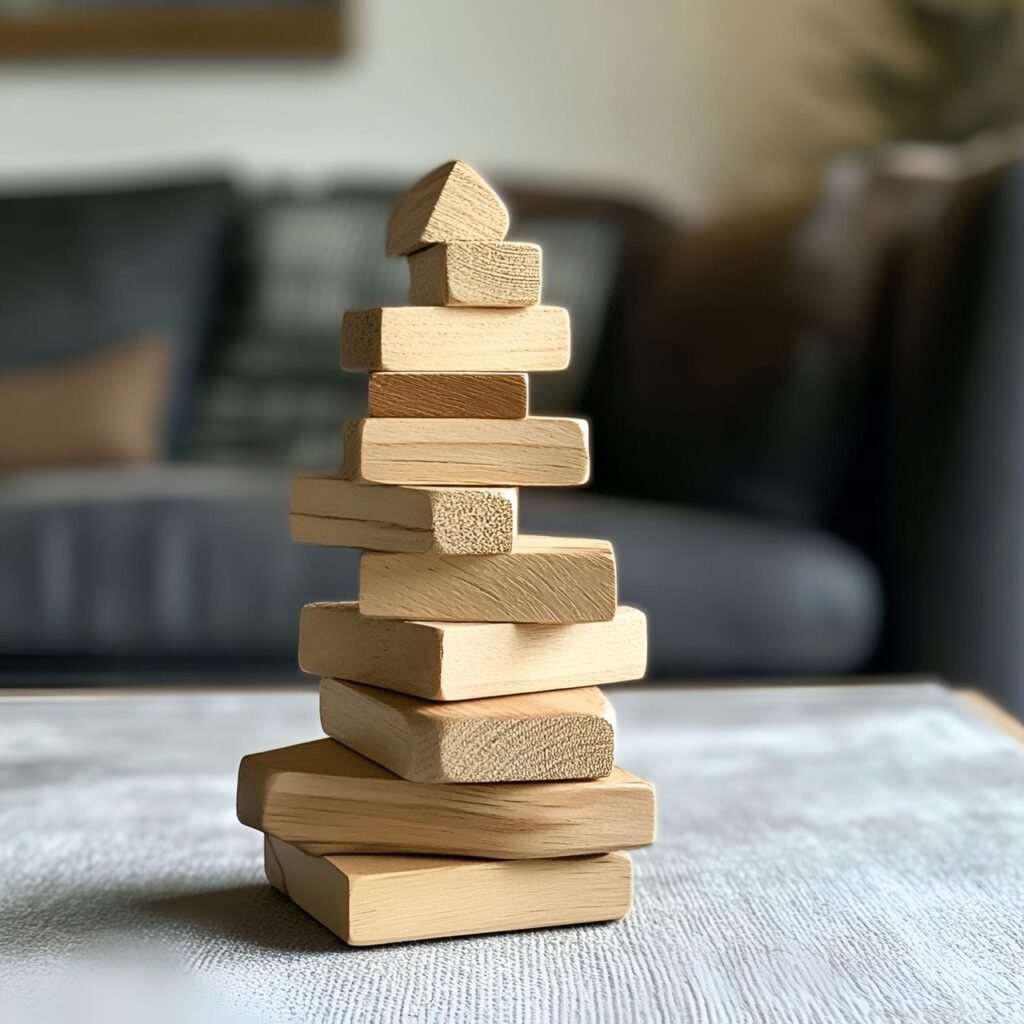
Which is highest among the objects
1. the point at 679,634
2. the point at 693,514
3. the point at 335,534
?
the point at 335,534

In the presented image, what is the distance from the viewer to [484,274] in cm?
67

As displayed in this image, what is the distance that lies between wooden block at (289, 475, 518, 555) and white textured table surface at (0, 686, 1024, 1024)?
176 mm

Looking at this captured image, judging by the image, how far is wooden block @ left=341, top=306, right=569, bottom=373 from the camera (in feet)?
2.17

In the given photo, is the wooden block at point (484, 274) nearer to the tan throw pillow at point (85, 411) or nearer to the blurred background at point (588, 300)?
the blurred background at point (588, 300)

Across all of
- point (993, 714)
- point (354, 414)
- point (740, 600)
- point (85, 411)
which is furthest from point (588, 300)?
point (993, 714)

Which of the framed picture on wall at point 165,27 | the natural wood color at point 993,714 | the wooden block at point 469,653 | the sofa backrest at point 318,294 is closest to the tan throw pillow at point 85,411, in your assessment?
the sofa backrest at point 318,294

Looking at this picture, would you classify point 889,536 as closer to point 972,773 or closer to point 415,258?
point 972,773

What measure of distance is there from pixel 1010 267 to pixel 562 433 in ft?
4.71

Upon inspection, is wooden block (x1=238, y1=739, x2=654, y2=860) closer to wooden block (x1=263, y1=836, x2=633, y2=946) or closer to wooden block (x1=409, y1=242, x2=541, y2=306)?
wooden block (x1=263, y1=836, x2=633, y2=946)

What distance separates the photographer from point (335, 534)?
708mm

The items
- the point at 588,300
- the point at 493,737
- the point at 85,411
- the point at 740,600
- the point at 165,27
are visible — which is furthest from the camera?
the point at 165,27

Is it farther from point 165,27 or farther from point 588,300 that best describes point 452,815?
point 165,27

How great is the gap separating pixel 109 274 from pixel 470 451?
214cm

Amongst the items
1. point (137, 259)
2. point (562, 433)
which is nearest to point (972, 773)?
point (562, 433)
